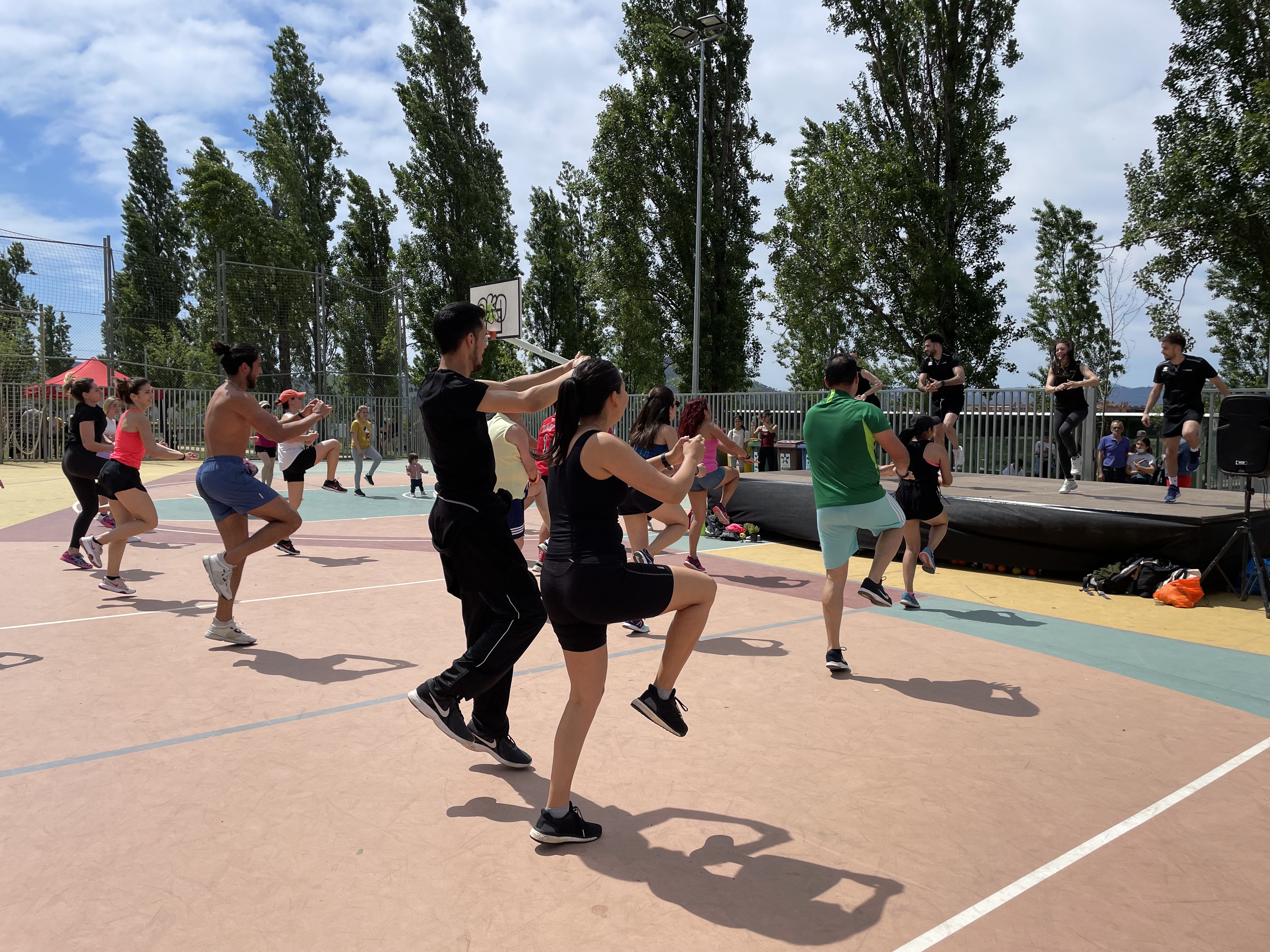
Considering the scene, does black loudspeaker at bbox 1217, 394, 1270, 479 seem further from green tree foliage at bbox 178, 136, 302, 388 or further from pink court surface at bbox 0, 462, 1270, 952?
green tree foliage at bbox 178, 136, 302, 388

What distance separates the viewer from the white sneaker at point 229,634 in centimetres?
582

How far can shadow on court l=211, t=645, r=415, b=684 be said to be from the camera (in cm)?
519

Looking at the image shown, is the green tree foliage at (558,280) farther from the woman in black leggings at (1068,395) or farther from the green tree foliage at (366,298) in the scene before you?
the woman in black leggings at (1068,395)

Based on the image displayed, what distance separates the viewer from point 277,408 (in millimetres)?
29375

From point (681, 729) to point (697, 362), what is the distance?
22.4 m

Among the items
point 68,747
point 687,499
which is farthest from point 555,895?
point 687,499

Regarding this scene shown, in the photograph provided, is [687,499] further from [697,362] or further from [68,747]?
[697,362]

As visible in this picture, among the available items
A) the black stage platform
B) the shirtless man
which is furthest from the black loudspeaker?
the shirtless man

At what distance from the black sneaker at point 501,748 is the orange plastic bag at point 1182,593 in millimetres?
6487

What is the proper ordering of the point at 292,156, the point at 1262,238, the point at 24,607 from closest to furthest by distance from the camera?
the point at 24,607 < the point at 1262,238 < the point at 292,156

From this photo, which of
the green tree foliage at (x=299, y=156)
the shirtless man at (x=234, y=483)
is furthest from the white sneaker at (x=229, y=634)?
the green tree foliage at (x=299, y=156)

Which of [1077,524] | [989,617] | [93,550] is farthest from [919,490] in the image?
[93,550]

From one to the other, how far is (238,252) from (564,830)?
37.8m

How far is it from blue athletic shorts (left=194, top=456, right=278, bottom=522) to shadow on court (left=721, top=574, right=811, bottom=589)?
4643 millimetres
